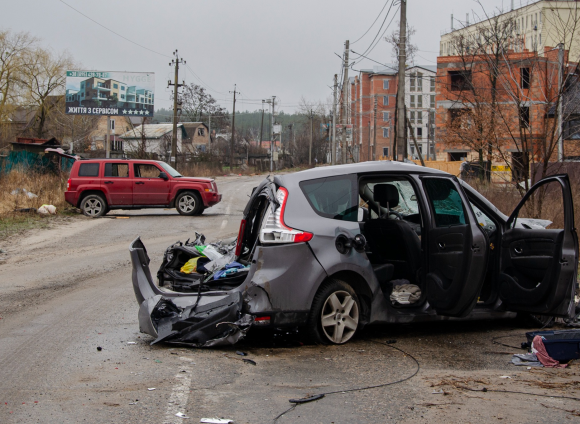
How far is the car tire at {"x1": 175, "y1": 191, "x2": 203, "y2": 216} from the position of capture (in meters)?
21.4

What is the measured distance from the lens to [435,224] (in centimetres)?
605

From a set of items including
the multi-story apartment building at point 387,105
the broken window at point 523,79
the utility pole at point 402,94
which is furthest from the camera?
the multi-story apartment building at point 387,105

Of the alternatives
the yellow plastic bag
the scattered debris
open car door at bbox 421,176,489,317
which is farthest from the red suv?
open car door at bbox 421,176,489,317

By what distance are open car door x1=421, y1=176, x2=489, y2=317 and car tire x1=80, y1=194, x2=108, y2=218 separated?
54.8ft

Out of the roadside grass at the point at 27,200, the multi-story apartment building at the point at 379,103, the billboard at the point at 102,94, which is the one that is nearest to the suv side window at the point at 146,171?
the roadside grass at the point at 27,200

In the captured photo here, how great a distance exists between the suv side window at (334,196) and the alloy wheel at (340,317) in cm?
75

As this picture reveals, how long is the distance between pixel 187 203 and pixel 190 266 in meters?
14.6

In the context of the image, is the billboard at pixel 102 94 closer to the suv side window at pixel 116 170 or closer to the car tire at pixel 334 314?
the suv side window at pixel 116 170

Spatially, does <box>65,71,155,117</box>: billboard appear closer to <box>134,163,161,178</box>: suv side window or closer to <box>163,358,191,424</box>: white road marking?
<box>134,163,161,178</box>: suv side window

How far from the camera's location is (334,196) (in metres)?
5.93

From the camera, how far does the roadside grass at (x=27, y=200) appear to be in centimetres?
1789

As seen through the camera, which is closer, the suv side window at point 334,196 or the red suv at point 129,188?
the suv side window at point 334,196

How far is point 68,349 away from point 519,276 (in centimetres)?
440

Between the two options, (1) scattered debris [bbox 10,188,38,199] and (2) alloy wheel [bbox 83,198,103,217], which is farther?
(1) scattered debris [bbox 10,188,38,199]
